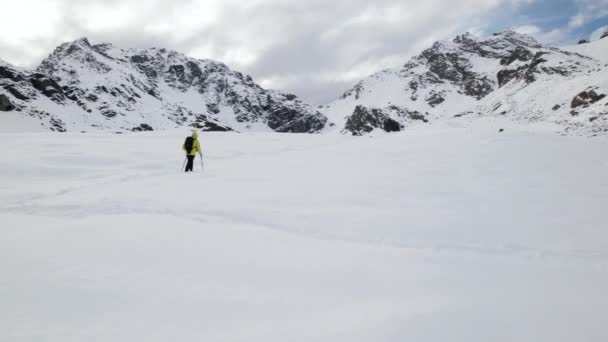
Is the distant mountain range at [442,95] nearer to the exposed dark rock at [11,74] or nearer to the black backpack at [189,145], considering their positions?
the exposed dark rock at [11,74]

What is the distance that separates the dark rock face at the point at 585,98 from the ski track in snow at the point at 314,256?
33.4 metres

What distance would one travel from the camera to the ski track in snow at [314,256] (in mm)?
2889

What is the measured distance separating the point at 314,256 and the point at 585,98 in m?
44.8

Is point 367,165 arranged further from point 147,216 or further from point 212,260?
point 212,260

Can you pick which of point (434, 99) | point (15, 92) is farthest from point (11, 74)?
point (434, 99)

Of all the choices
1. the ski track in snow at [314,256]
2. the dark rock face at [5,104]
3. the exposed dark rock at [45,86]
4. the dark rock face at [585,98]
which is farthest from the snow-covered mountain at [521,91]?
the exposed dark rock at [45,86]

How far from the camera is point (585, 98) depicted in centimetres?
3622

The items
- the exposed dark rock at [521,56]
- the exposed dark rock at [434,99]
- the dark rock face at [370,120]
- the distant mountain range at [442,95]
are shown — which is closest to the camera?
the distant mountain range at [442,95]

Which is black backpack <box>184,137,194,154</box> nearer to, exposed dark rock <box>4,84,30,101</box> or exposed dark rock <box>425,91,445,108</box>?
exposed dark rock <box>4,84,30,101</box>

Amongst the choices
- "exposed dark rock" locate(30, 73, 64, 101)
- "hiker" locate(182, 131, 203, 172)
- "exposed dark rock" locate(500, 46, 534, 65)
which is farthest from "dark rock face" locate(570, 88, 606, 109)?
"exposed dark rock" locate(30, 73, 64, 101)

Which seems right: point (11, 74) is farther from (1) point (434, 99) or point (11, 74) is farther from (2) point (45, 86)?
(1) point (434, 99)

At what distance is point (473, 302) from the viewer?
327cm

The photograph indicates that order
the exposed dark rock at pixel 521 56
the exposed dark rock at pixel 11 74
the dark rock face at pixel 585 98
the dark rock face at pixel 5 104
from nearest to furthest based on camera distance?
the dark rock face at pixel 585 98 < the dark rock face at pixel 5 104 < the exposed dark rock at pixel 521 56 < the exposed dark rock at pixel 11 74

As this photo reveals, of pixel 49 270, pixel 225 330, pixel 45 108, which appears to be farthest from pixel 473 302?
pixel 45 108
